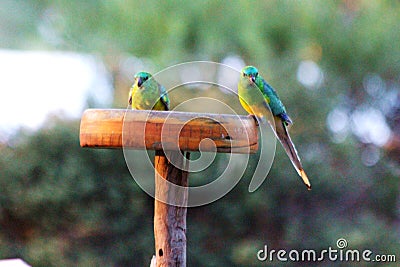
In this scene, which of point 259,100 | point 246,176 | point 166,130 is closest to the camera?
point 166,130

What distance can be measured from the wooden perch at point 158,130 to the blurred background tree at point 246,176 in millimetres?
1101

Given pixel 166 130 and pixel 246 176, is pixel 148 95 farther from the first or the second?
pixel 246 176

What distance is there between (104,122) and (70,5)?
1247 mm

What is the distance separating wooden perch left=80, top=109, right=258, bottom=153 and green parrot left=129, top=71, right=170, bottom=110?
220 millimetres

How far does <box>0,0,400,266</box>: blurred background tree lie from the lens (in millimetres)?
1998

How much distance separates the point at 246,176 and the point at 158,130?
3.93 ft

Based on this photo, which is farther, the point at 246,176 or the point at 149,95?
the point at 246,176

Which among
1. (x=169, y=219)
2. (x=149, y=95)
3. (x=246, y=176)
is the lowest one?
(x=169, y=219)

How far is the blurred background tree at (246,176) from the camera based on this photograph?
200 centimetres

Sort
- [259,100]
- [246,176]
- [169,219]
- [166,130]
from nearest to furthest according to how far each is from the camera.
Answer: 1. [166,130]
2. [169,219]
3. [259,100]
4. [246,176]

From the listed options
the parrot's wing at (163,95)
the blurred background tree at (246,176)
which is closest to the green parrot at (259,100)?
the parrot's wing at (163,95)

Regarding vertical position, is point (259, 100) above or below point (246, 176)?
below

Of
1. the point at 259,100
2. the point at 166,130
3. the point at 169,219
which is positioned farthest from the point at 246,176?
the point at 166,130

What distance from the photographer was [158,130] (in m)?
0.87
